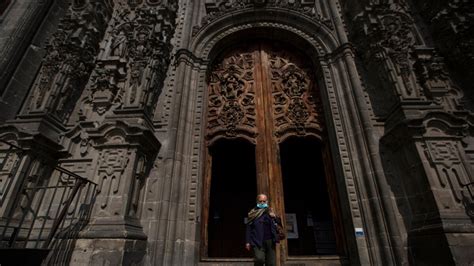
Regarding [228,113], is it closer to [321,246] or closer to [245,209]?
[245,209]

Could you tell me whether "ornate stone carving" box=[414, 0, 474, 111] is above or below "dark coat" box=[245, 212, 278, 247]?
above

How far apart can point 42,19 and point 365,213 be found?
8622 millimetres

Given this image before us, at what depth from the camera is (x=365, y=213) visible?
446 cm

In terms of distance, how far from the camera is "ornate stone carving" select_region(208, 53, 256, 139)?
5867 millimetres

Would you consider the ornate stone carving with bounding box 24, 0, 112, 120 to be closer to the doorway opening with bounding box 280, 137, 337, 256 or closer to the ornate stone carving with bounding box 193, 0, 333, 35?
the ornate stone carving with bounding box 193, 0, 333, 35

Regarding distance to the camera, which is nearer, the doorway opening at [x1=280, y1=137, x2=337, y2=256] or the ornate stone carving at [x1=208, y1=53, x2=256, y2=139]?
the ornate stone carving at [x1=208, y1=53, x2=256, y2=139]

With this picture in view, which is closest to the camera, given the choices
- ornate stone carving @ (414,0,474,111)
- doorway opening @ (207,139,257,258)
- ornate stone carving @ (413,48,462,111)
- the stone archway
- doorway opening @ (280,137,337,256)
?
the stone archway

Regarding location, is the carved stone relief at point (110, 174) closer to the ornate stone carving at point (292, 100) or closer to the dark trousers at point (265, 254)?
the dark trousers at point (265, 254)

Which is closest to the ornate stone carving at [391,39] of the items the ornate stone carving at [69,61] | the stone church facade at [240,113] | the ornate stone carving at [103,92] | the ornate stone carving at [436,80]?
the stone church facade at [240,113]

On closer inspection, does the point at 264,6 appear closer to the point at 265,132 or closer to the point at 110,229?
the point at 265,132

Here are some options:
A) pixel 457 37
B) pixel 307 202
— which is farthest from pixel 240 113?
pixel 307 202

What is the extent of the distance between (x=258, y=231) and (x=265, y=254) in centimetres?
38

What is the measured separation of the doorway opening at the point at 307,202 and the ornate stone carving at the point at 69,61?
5.56m

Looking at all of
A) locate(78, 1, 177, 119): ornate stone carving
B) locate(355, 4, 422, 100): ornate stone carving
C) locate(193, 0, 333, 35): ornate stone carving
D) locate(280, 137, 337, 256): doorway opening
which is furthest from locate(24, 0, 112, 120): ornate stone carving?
locate(355, 4, 422, 100): ornate stone carving
